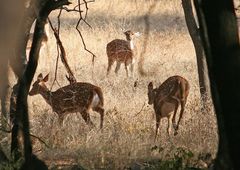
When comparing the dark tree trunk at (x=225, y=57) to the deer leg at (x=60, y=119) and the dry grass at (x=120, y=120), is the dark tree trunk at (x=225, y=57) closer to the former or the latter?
the dry grass at (x=120, y=120)

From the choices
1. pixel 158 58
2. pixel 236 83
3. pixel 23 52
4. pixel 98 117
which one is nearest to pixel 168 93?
pixel 98 117

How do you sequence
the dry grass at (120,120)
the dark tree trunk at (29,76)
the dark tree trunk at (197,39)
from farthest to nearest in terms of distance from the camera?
the dark tree trunk at (197,39)
the dry grass at (120,120)
the dark tree trunk at (29,76)

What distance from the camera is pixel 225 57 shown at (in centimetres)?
473

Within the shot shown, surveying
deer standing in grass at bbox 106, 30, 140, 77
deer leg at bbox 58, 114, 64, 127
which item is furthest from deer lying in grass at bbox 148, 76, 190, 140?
deer standing in grass at bbox 106, 30, 140, 77

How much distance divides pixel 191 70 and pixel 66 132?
21.1ft

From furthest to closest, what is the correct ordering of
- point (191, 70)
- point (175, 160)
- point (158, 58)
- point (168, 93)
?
point (158, 58) → point (191, 70) → point (168, 93) → point (175, 160)

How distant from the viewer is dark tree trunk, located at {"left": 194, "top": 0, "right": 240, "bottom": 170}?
15.4 ft

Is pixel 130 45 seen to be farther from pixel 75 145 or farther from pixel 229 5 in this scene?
pixel 229 5

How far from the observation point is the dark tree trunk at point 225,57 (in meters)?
4.70

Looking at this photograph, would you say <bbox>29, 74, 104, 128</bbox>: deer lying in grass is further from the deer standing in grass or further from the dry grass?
the deer standing in grass

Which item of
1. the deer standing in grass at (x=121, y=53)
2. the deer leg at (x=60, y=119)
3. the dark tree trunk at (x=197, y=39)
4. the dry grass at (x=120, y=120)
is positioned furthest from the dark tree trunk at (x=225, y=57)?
the deer standing in grass at (x=121, y=53)

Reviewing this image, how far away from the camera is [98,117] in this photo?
10.6 meters

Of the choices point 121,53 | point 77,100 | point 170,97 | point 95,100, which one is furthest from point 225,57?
point 121,53

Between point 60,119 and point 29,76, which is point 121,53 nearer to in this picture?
point 60,119
